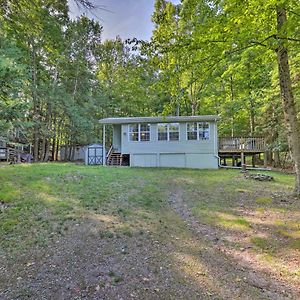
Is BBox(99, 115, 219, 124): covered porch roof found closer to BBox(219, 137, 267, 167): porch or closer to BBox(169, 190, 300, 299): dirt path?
BBox(219, 137, 267, 167): porch

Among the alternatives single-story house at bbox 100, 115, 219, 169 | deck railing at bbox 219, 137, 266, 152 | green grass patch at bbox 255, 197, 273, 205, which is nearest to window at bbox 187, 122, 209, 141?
single-story house at bbox 100, 115, 219, 169

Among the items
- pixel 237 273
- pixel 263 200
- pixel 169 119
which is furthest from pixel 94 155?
pixel 237 273

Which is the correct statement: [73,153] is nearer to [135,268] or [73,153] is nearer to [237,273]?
[135,268]

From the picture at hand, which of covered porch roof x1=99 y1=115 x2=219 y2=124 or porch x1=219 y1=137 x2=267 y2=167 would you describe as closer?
covered porch roof x1=99 y1=115 x2=219 y2=124

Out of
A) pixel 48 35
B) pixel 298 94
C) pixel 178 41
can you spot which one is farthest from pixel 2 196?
pixel 298 94

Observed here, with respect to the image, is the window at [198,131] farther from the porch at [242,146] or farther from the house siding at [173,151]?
the porch at [242,146]

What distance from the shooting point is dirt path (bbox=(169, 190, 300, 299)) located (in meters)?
3.30

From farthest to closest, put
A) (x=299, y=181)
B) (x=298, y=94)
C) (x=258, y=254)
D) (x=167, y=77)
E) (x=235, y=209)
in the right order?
(x=298, y=94)
(x=167, y=77)
(x=299, y=181)
(x=235, y=209)
(x=258, y=254)

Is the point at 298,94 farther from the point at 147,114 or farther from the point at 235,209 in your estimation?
the point at 147,114

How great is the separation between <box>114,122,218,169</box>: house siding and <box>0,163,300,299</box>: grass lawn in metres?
8.82

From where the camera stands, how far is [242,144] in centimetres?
1764

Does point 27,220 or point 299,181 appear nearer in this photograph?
point 27,220

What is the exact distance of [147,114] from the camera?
92.6ft

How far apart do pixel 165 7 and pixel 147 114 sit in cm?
1040
